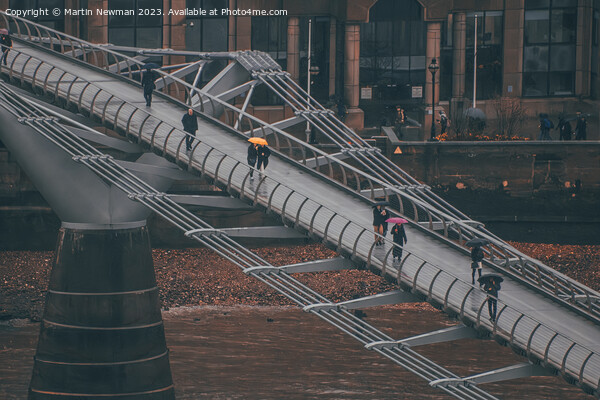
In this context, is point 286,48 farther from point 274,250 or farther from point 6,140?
point 6,140

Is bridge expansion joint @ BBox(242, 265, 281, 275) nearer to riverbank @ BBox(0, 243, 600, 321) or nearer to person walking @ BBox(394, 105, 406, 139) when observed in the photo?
riverbank @ BBox(0, 243, 600, 321)

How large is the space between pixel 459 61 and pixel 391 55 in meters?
3.73

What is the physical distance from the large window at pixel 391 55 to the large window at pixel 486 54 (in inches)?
104

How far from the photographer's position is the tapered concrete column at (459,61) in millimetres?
74750

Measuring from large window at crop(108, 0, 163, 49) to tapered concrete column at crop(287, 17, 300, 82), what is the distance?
686 centimetres

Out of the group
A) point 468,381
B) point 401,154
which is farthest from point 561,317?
point 401,154

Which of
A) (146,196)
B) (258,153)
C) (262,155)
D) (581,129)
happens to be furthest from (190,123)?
(581,129)

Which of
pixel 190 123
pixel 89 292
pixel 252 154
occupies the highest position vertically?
pixel 190 123

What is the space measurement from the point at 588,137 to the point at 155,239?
22530 mm

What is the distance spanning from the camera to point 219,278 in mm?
62250

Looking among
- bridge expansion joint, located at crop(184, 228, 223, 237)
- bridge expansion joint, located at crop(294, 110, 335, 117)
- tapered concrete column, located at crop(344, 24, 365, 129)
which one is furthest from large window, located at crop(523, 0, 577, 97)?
bridge expansion joint, located at crop(184, 228, 223, 237)

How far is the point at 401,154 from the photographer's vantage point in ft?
211

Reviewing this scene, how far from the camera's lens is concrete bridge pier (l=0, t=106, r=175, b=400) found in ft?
140

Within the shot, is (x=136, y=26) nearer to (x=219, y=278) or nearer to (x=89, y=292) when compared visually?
(x=219, y=278)
